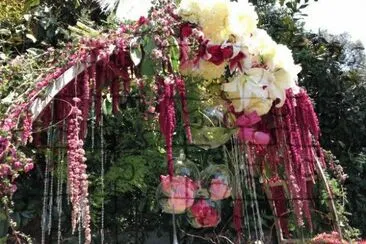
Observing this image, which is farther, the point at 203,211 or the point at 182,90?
the point at 203,211

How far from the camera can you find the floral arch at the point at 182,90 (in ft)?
4.83

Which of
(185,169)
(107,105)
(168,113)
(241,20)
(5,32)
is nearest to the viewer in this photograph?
(168,113)

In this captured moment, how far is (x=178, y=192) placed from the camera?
76.9 inches

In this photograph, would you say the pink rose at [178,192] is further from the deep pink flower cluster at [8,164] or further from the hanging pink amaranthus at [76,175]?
the deep pink flower cluster at [8,164]

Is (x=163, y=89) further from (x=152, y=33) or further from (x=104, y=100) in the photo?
(x=104, y=100)

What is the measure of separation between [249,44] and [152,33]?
29cm

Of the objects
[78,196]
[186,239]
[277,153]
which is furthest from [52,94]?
[186,239]

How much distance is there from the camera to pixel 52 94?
1.49 m

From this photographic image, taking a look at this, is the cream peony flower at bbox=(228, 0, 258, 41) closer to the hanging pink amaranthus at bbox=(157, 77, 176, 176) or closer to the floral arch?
the floral arch

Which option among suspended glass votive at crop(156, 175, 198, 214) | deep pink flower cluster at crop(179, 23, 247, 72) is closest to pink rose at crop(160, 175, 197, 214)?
suspended glass votive at crop(156, 175, 198, 214)

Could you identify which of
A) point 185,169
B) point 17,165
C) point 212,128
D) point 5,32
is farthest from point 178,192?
point 5,32

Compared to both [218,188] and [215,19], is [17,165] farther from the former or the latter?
[218,188]

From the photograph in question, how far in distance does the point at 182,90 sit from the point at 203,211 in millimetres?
616

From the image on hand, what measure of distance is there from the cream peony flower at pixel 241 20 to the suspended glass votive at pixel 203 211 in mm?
646
